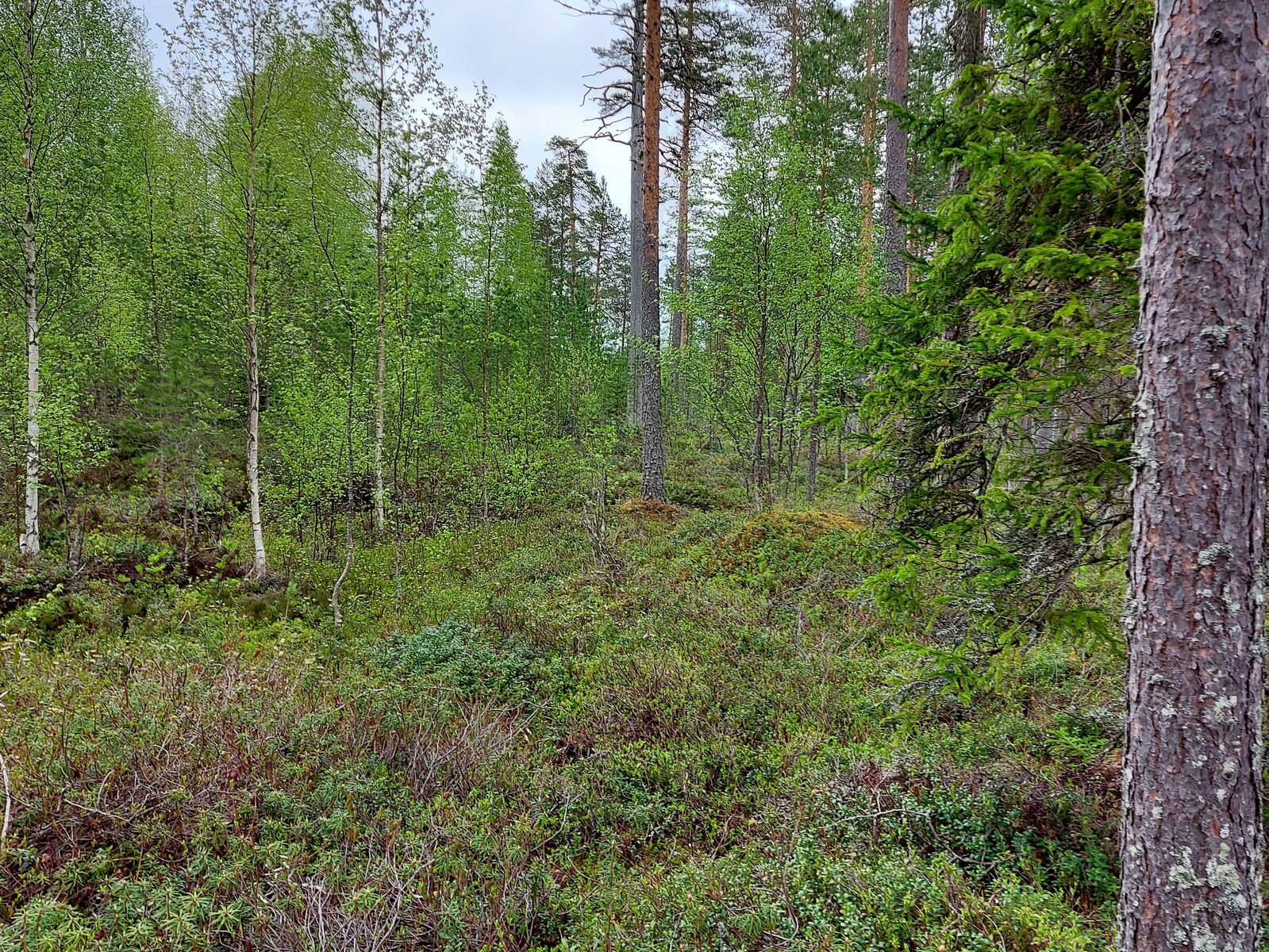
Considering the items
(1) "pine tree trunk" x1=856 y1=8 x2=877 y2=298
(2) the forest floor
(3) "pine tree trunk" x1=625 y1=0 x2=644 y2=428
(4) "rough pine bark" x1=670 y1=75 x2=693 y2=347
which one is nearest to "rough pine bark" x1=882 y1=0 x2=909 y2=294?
(1) "pine tree trunk" x1=856 y1=8 x2=877 y2=298

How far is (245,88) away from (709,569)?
9393 mm

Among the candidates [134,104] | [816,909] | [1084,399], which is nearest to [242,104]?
[134,104]

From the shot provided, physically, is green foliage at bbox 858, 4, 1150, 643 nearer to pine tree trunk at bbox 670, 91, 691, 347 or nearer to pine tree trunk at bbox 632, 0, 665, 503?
pine tree trunk at bbox 632, 0, 665, 503

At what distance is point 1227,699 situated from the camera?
1.68m

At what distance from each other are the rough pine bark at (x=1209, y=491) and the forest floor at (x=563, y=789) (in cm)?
56

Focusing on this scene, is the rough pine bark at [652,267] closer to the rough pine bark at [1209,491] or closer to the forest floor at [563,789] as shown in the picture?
the forest floor at [563,789]

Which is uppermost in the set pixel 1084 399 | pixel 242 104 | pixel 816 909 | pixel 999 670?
pixel 242 104

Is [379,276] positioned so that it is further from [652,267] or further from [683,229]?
[683,229]

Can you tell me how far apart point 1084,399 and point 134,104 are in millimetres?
19566

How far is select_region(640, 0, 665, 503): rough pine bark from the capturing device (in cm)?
1059

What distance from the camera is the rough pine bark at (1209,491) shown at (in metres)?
1.68

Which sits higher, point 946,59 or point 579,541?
point 946,59

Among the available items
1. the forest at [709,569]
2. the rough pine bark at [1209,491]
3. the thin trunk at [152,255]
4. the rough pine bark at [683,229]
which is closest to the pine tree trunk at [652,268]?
the forest at [709,569]

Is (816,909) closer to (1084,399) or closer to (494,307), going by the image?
(1084,399)
